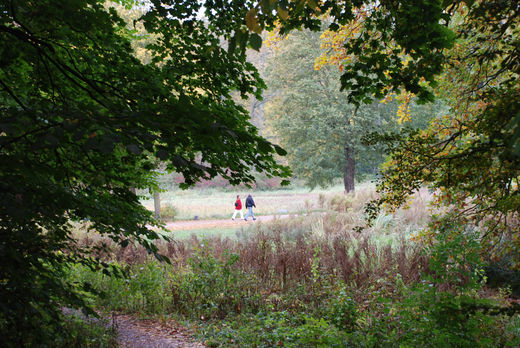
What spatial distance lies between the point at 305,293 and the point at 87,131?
6068 millimetres

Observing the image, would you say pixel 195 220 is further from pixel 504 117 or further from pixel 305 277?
pixel 504 117

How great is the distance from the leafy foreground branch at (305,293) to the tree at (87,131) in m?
2.28

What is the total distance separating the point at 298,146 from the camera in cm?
2414

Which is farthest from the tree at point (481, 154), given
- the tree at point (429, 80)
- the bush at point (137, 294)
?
the bush at point (137, 294)

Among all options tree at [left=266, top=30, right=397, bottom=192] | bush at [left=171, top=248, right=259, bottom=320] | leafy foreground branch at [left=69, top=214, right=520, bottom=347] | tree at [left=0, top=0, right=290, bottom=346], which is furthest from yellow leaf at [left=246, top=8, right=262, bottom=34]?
tree at [left=266, top=30, right=397, bottom=192]

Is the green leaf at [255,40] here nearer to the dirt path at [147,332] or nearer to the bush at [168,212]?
the dirt path at [147,332]

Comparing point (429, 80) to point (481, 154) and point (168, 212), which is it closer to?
point (481, 154)

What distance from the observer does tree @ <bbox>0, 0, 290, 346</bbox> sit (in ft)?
7.22

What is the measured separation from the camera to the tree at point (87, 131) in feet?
7.22

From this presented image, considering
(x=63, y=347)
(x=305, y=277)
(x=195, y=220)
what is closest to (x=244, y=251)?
(x=305, y=277)

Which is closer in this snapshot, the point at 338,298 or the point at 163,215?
the point at 338,298

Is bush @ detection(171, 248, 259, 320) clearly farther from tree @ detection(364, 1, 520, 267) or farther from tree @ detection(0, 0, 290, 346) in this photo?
tree @ detection(364, 1, 520, 267)

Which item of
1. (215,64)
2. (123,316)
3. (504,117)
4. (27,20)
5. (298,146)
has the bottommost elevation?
(123,316)

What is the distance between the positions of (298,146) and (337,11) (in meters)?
20.3
